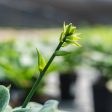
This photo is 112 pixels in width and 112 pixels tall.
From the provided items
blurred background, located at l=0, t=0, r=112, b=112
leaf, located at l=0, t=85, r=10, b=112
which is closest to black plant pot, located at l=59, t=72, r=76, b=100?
blurred background, located at l=0, t=0, r=112, b=112

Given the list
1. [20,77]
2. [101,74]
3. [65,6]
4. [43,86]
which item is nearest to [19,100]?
[20,77]

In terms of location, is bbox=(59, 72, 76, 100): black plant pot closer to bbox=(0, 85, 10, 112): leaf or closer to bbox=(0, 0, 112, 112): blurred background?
bbox=(0, 0, 112, 112): blurred background

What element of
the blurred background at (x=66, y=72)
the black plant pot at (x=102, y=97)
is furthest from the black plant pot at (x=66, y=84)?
the black plant pot at (x=102, y=97)

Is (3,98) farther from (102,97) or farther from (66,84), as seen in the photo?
(66,84)

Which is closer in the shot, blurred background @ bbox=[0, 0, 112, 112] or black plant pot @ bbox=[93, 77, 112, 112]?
blurred background @ bbox=[0, 0, 112, 112]

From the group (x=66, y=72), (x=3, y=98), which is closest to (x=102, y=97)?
(x=66, y=72)
